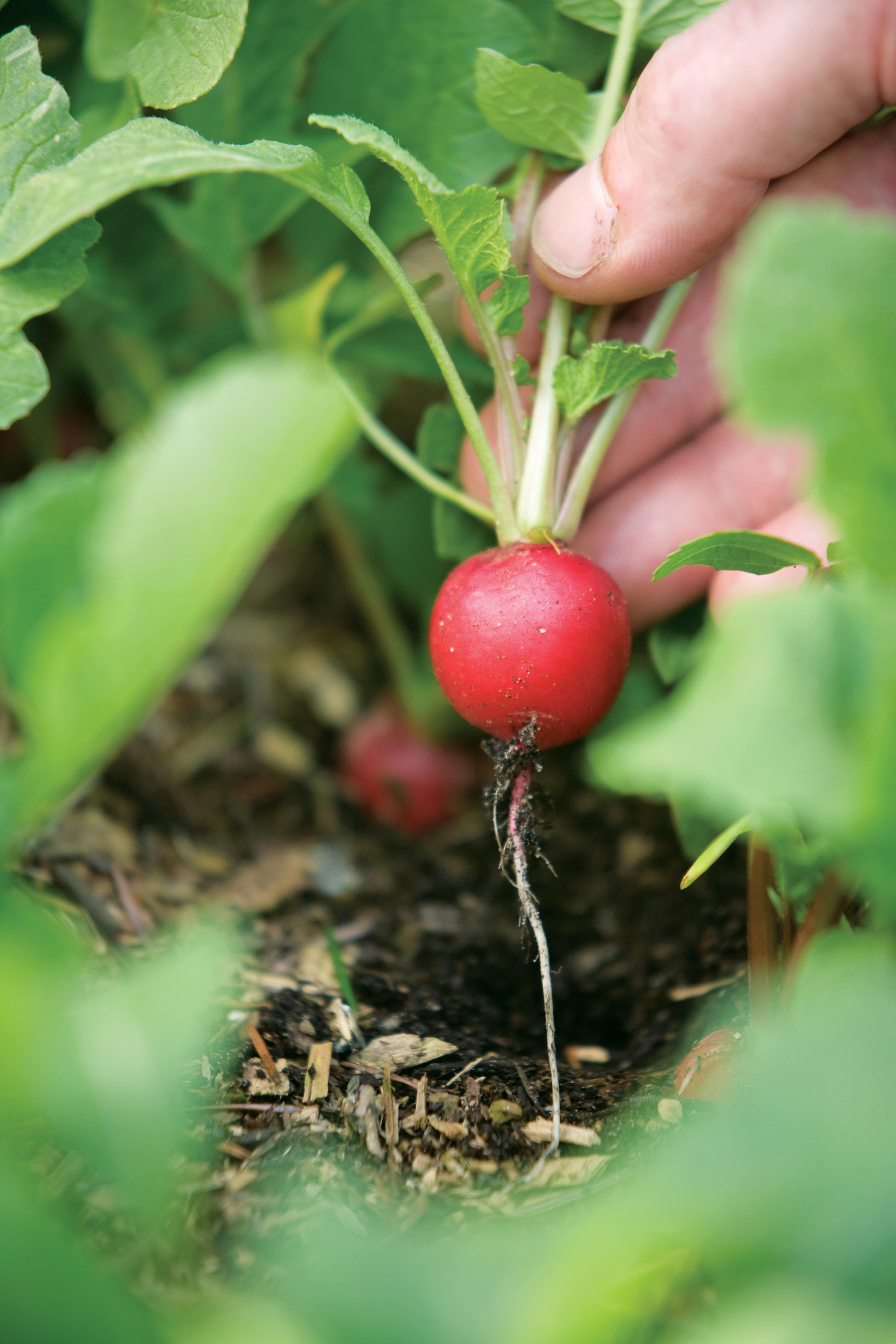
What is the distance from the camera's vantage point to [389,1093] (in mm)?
957

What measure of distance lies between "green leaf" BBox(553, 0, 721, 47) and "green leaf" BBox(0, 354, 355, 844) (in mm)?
966

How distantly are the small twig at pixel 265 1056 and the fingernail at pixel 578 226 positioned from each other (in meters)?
1.02

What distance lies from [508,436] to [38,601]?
78 cm

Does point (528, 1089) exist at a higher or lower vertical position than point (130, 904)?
lower

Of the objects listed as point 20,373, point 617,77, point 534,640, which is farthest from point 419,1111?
point 617,77

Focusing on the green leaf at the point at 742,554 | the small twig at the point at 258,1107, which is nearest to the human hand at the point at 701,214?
the green leaf at the point at 742,554

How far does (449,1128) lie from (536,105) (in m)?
1.23

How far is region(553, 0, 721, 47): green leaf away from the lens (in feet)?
3.79

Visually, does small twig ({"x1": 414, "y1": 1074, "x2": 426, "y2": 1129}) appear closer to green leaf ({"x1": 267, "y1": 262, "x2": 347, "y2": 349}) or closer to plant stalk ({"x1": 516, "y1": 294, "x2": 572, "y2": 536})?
plant stalk ({"x1": 516, "y1": 294, "x2": 572, "y2": 536})

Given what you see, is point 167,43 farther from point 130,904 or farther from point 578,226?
point 130,904

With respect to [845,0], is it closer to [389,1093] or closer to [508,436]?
[508,436]

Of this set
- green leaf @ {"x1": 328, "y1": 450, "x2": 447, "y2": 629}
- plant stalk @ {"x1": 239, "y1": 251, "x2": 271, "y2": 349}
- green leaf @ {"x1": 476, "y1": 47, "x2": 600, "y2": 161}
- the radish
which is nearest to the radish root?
the radish

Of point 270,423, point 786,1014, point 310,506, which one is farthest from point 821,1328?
point 310,506

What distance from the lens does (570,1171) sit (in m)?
0.89
